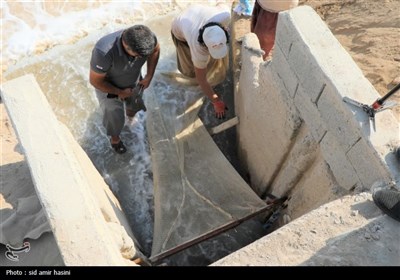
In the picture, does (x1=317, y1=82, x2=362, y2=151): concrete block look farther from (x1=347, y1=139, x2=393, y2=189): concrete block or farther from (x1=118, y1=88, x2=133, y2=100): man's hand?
(x1=118, y1=88, x2=133, y2=100): man's hand

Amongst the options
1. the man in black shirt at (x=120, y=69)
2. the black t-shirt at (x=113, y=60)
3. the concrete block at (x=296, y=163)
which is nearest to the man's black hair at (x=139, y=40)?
the man in black shirt at (x=120, y=69)

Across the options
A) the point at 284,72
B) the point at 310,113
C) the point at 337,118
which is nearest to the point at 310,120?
the point at 310,113

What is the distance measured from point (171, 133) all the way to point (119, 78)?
3.13 ft

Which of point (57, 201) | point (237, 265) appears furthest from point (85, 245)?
point (237, 265)

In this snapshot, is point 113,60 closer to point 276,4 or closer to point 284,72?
point 284,72

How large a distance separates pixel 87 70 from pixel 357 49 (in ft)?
14.3

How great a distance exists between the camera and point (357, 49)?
16.9 feet

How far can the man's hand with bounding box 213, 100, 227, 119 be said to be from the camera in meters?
5.00

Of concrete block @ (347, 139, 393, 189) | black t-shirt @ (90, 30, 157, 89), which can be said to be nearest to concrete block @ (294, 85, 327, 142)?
concrete block @ (347, 139, 393, 189)

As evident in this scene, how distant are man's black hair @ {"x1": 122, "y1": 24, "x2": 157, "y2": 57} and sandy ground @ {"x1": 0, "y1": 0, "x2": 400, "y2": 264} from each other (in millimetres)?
2315

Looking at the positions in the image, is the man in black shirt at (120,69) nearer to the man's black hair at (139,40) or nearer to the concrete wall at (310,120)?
the man's black hair at (139,40)

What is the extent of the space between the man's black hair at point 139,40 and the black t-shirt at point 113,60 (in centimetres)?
21

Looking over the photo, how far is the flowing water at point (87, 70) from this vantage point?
17.3 ft

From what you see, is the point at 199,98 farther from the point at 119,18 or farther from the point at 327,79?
the point at 119,18
